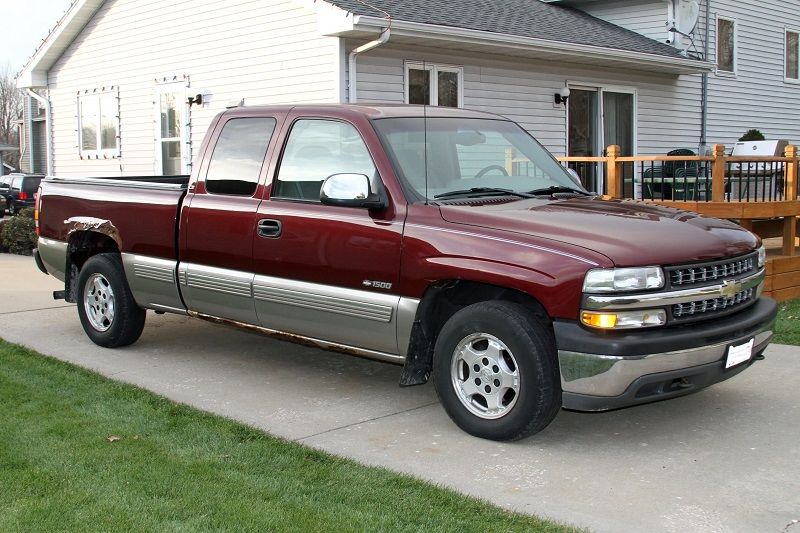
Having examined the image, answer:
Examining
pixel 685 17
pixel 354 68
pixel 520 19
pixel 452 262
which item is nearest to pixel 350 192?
pixel 452 262

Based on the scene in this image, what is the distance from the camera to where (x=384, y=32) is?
37.2 ft

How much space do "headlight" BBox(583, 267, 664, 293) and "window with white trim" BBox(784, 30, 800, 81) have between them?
57.6 ft

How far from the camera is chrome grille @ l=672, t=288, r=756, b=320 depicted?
4.78 meters

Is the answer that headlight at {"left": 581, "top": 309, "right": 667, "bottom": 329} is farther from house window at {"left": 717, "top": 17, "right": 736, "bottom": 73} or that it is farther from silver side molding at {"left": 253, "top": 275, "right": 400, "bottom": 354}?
house window at {"left": 717, "top": 17, "right": 736, "bottom": 73}

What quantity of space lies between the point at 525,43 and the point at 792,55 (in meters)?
10.2

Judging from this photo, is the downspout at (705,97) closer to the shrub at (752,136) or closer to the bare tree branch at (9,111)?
the shrub at (752,136)

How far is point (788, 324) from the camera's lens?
337 inches

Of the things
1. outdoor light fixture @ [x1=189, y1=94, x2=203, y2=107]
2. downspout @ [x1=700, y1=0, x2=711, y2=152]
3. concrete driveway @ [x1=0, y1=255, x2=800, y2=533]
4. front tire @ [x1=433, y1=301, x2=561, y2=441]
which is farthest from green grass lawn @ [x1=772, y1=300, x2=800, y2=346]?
outdoor light fixture @ [x1=189, y1=94, x2=203, y2=107]

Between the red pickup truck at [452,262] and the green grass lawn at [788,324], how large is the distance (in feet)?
8.73

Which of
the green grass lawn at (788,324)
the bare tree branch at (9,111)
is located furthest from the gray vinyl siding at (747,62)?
the bare tree branch at (9,111)

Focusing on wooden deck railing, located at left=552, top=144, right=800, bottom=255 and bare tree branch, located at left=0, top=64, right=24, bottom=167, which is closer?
wooden deck railing, located at left=552, top=144, right=800, bottom=255

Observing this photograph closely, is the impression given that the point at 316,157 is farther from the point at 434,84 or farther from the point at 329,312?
the point at 434,84

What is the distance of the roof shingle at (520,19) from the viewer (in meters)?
12.1

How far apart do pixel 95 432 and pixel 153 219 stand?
7.11 feet
